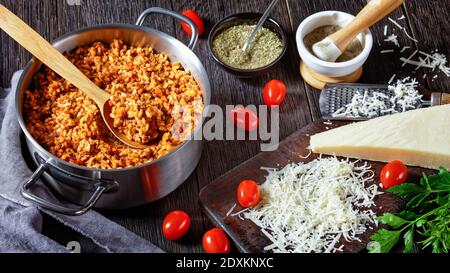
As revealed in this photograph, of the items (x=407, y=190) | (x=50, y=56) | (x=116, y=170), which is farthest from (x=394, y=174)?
(x=50, y=56)

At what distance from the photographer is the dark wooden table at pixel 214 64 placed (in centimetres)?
289

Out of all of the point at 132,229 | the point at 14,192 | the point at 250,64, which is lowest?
the point at 132,229

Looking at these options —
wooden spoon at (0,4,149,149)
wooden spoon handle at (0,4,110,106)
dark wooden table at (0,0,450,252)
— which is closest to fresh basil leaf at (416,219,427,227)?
dark wooden table at (0,0,450,252)

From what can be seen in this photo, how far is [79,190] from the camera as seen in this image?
2.77m

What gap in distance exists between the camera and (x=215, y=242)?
2738mm

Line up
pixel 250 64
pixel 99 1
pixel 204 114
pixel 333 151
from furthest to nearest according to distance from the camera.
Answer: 1. pixel 99 1
2. pixel 250 64
3. pixel 333 151
4. pixel 204 114

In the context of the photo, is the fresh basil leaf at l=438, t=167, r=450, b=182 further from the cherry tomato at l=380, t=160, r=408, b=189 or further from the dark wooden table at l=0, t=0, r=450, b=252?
the dark wooden table at l=0, t=0, r=450, b=252

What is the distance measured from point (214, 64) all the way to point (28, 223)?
3.70 feet

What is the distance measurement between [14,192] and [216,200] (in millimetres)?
777

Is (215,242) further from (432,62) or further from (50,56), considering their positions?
(432,62)

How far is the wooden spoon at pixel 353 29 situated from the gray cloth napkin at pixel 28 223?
1.13 meters

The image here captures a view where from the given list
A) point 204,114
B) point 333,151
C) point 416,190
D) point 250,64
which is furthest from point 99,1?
point 416,190

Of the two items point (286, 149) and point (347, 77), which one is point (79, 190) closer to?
point (286, 149)

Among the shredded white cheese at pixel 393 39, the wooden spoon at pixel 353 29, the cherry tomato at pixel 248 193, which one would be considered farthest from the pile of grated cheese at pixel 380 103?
the cherry tomato at pixel 248 193
